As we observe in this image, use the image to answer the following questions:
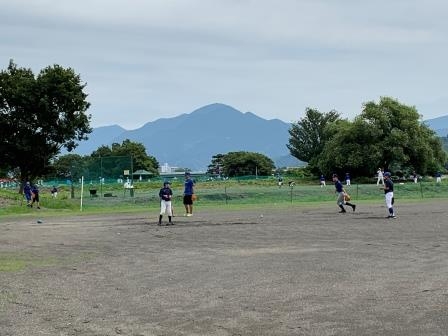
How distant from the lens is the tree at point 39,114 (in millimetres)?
48156

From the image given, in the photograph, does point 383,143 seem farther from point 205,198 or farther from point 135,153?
point 135,153

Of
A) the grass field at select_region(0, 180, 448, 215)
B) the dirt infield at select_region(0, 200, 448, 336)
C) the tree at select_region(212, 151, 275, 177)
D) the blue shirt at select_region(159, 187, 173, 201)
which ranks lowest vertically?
the dirt infield at select_region(0, 200, 448, 336)

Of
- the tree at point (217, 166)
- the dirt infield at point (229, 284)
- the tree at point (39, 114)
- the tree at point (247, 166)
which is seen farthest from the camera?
the tree at point (217, 166)

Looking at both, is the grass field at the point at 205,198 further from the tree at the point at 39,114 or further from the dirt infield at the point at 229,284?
the dirt infield at the point at 229,284

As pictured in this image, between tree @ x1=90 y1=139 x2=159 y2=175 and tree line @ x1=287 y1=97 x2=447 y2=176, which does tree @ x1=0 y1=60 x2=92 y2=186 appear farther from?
tree @ x1=90 y1=139 x2=159 y2=175

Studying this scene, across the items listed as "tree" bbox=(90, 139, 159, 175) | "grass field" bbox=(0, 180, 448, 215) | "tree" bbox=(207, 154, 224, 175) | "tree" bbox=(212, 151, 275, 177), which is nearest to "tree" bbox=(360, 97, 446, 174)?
"grass field" bbox=(0, 180, 448, 215)

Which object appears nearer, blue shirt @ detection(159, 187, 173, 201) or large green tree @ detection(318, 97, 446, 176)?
blue shirt @ detection(159, 187, 173, 201)

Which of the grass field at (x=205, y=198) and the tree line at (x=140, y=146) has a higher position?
the tree line at (x=140, y=146)

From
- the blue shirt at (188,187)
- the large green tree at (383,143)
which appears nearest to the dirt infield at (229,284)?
the blue shirt at (188,187)

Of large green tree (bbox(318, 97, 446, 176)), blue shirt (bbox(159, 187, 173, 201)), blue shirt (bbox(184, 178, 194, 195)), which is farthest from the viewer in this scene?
large green tree (bbox(318, 97, 446, 176))

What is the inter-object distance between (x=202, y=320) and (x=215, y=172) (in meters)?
150

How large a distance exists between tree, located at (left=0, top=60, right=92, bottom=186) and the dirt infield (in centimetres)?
2963

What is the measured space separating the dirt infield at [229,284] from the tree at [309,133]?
104 metres

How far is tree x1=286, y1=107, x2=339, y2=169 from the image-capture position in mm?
122750
